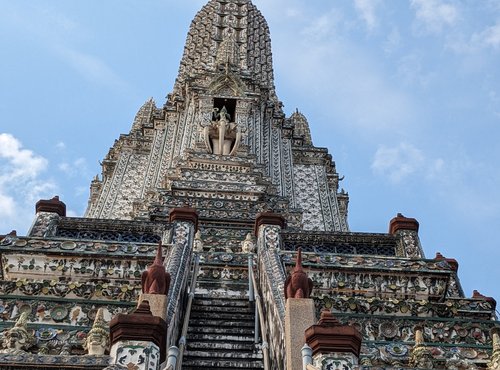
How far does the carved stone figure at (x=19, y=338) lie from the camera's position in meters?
6.95

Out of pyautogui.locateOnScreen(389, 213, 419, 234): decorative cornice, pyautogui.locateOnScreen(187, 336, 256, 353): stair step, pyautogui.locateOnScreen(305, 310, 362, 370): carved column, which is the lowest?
pyautogui.locateOnScreen(305, 310, 362, 370): carved column

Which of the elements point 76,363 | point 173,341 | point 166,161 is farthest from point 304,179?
point 76,363

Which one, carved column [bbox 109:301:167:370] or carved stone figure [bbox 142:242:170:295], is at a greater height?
carved stone figure [bbox 142:242:170:295]

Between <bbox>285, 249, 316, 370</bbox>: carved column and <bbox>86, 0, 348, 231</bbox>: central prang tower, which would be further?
<bbox>86, 0, 348, 231</bbox>: central prang tower

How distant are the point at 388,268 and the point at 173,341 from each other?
4584mm

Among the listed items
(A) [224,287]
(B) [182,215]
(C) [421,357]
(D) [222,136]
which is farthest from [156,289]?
(D) [222,136]

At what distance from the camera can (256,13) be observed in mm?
31453

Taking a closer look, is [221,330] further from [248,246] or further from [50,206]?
[50,206]

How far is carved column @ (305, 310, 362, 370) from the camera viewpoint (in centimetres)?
606

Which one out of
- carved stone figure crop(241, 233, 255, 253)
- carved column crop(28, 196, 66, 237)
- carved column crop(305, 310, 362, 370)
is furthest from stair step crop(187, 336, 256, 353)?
carved column crop(28, 196, 66, 237)

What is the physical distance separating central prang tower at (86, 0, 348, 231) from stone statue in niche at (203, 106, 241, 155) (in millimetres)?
34

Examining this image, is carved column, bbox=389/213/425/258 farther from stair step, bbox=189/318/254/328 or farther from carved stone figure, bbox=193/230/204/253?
stair step, bbox=189/318/254/328

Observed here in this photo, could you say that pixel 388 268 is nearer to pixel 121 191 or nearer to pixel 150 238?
pixel 150 238

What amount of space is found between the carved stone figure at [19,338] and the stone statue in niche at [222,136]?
13.8 m
